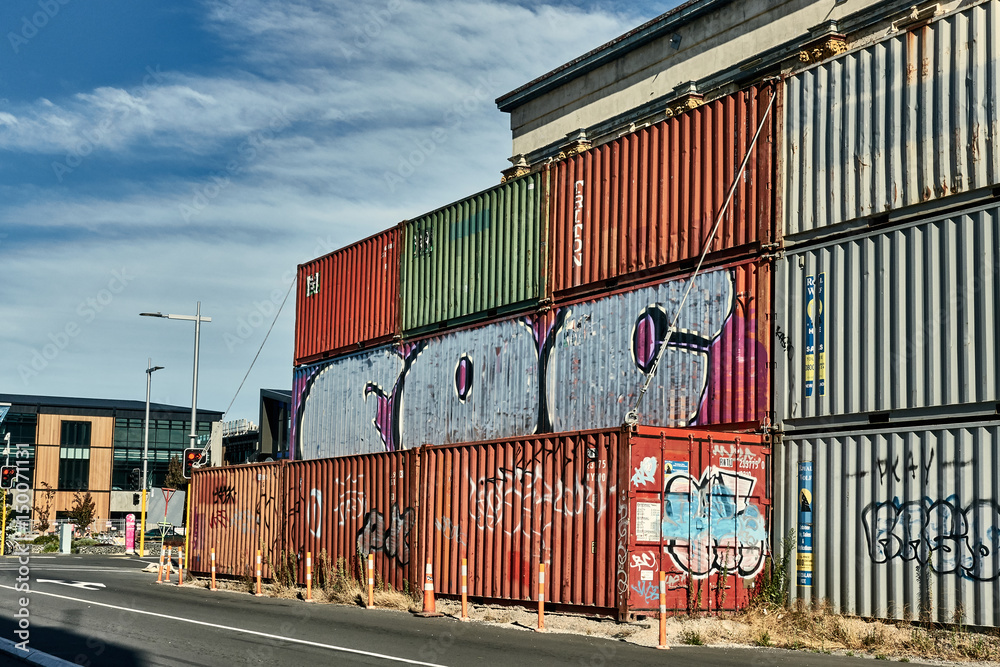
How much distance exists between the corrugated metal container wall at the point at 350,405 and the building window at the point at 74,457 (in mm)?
62467

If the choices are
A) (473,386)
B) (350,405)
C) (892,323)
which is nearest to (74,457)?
(350,405)

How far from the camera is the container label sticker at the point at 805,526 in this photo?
1534cm

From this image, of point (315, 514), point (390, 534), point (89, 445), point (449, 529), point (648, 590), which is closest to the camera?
point (648, 590)

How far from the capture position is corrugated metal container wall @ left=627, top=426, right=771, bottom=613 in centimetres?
1527

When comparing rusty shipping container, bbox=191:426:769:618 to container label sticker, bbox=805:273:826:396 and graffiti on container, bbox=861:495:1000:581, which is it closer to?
container label sticker, bbox=805:273:826:396

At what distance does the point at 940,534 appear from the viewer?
13453mm

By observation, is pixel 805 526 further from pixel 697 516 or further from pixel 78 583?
pixel 78 583

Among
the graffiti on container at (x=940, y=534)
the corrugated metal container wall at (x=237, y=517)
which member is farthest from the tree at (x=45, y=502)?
the graffiti on container at (x=940, y=534)

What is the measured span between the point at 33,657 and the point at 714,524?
9281 millimetres

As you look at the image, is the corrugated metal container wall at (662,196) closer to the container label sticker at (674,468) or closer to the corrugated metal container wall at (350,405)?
the container label sticker at (674,468)

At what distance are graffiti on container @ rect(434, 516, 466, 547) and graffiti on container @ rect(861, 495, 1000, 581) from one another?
7340 millimetres

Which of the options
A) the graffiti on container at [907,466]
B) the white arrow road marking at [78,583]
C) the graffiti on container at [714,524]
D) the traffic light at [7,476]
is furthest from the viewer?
the traffic light at [7,476]

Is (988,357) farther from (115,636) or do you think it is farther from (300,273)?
(300,273)

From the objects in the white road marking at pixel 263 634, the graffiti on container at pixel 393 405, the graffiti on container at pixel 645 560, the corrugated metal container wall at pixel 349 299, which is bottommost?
the white road marking at pixel 263 634
